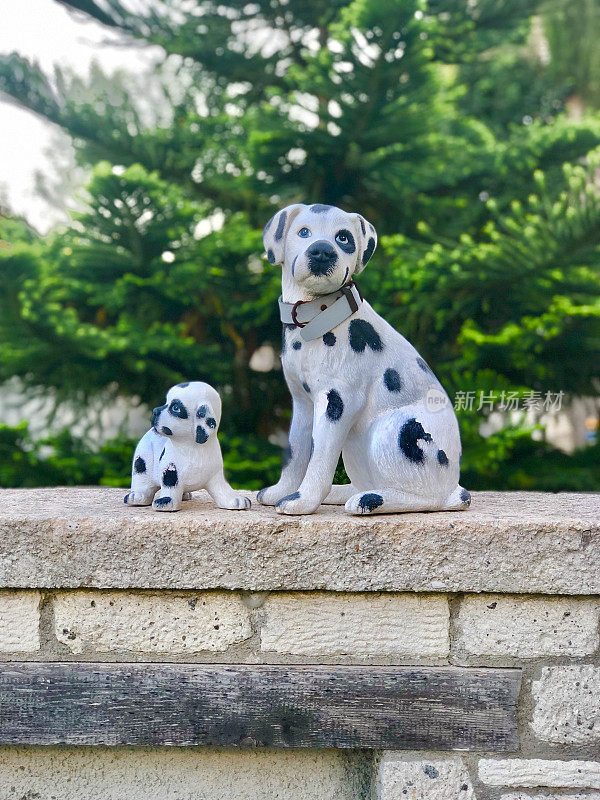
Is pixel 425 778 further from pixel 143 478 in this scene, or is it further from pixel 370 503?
pixel 143 478

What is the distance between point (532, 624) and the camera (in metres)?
1.94

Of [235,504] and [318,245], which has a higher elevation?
[318,245]

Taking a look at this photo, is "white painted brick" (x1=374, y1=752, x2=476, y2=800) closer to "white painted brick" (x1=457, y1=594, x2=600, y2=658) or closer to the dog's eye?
"white painted brick" (x1=457, y1=594, x2=600, y2=658)

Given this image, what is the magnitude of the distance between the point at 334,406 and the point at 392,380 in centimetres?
18

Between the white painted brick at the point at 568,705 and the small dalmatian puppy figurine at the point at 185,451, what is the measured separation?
908mm

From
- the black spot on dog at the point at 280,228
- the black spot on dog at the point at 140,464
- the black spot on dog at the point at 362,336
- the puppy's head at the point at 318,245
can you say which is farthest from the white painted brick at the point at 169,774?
the black spot on dog at the point at 280,228

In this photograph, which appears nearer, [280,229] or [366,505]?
[366,505]

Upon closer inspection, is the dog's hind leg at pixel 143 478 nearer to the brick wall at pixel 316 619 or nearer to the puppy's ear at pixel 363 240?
the brick wall at pixel 316 619

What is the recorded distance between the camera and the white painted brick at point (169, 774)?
6.54 feet

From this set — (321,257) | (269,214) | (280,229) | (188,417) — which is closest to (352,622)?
(188,417)

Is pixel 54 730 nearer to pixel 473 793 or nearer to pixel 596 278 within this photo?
pixel 473 793

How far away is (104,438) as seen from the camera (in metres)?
5.61

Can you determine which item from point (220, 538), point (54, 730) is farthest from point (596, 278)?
point (54, 730)

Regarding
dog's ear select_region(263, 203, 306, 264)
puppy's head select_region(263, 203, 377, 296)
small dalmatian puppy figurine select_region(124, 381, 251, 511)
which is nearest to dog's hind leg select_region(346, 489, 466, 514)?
small dalmatian puppy figurine select_region(124, 381, 251, 511)
